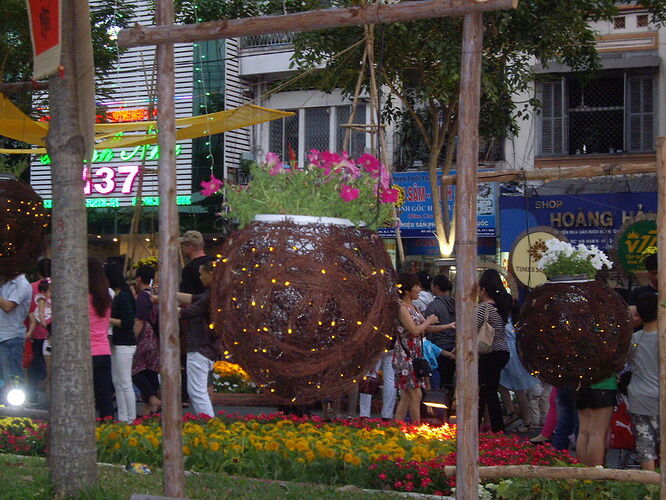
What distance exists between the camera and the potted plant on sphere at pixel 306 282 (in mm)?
4324

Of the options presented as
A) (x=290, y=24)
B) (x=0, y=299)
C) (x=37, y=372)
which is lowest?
(x=37, y=372)

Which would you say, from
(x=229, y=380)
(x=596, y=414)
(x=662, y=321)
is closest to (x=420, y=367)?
(x=596, y=414)

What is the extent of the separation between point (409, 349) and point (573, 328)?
349cm

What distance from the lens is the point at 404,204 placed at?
69.2 ft

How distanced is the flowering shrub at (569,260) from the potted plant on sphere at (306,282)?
2.34m

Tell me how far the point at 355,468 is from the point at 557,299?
73.8 inches

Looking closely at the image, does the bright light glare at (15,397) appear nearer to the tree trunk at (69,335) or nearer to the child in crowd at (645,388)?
the tree trunk at (69,335)

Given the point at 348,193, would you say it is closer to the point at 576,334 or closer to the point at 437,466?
the point at 576,334

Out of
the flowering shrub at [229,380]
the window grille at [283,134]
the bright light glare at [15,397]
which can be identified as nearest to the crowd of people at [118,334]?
the bright light glare at [15,397]

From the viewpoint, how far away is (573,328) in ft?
20.7

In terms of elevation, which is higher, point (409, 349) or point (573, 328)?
point (573, 328)

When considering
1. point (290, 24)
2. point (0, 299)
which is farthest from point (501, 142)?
point (290, 24)

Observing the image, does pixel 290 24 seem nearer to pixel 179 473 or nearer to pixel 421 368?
pixel 179 473

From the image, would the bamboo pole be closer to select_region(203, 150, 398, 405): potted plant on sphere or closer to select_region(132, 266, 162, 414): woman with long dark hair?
select_region(203, 150, 398, 405): potted plant on sphere
